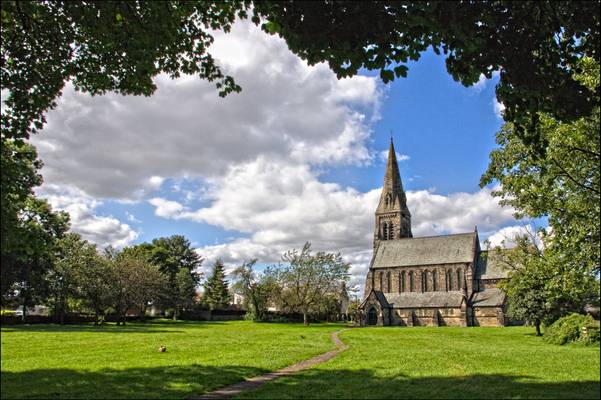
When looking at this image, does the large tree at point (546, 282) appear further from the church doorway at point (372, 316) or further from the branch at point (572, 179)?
the church doorway at point (372, 316)

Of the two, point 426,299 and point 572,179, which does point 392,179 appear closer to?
point 426,299

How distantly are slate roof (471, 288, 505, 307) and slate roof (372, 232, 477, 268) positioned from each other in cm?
571

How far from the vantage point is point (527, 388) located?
36.7 ft

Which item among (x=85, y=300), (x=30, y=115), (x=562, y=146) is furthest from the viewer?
(x=85, y=300)

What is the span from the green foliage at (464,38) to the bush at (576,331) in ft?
55.4

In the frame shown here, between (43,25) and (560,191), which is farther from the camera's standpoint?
(560,191)

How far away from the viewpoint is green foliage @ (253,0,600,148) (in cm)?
899

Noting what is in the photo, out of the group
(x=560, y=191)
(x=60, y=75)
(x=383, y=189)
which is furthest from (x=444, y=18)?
(x=383, y=189)

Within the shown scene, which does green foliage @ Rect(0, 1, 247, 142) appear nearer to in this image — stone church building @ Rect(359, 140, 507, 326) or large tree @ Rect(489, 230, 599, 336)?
large tree @ Rect(489, 230, 599, 336)

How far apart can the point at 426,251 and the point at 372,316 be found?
15657 mm

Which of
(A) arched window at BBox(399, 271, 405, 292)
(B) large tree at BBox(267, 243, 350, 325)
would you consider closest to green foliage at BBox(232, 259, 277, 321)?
(B) large tree at BBox(267, 243, 350, 325)

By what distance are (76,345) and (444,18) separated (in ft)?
68.5

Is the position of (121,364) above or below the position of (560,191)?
below

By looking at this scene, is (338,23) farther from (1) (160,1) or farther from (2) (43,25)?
(2) (43,25)
